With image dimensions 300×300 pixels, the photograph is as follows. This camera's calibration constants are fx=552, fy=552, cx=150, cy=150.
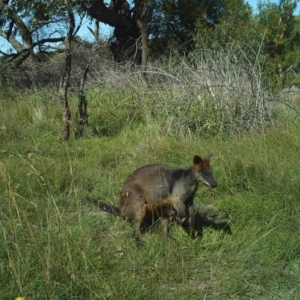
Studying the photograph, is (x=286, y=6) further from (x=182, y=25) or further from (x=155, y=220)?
(x=155, y=220)

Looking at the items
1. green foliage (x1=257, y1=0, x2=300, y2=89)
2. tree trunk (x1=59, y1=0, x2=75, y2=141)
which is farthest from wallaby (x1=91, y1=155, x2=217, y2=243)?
green foliage (x1=257, y1=0, x2=300, y2=89)

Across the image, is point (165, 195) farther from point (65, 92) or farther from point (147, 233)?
point (65, 92)

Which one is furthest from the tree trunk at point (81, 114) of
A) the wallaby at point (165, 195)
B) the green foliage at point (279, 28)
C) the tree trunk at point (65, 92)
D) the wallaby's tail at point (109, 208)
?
the green foliage at point (279, 28)

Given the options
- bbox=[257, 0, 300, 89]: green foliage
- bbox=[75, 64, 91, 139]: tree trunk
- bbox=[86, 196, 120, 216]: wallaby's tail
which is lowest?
bbox=[86, 196, 120, 216]: wallaby's tail

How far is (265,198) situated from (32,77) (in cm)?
1098

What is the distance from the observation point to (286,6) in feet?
64.7

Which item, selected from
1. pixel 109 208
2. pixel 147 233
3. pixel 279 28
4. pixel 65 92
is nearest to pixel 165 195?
pixel 147 233

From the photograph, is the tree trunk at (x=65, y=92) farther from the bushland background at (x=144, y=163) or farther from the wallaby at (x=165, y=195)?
the wallaby at (x=165, y=195)

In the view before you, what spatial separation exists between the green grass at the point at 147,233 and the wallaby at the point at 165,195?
0.15 m

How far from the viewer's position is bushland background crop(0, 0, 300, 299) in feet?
12.8

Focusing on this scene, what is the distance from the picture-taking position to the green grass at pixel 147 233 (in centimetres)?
375

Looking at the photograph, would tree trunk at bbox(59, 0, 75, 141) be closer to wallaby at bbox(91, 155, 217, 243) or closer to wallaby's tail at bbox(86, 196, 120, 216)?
wallaby's tail at bbox(86, 196, 120, 216)

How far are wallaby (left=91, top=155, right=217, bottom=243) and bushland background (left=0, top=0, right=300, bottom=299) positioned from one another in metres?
0.17

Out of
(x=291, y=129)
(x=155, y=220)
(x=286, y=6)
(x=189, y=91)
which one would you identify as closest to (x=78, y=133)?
(x=189, y=91)
